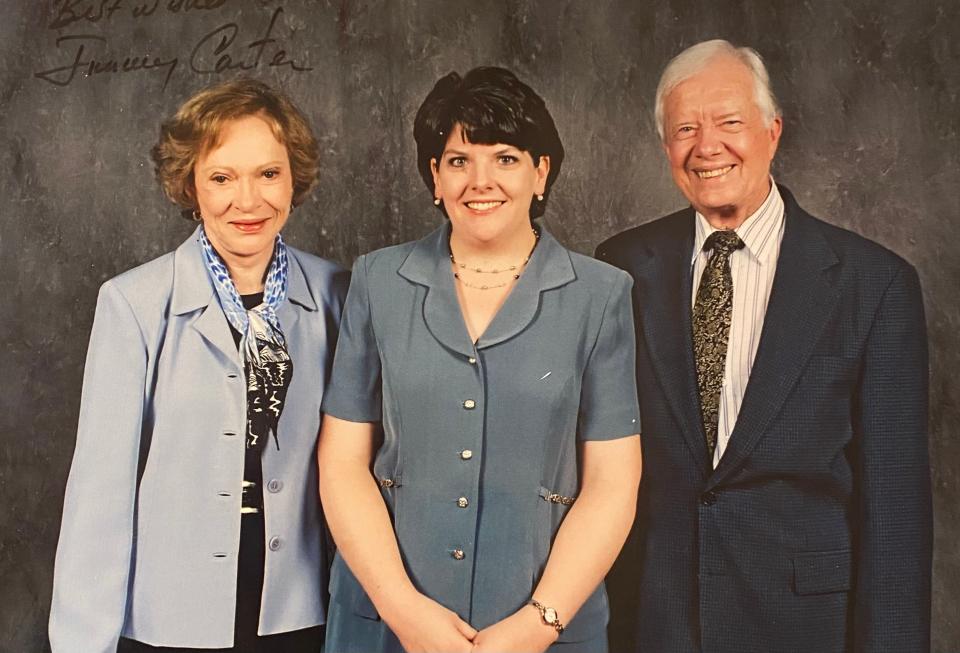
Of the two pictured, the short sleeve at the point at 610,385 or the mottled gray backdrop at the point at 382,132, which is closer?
the short sleeve at the point at 610,385

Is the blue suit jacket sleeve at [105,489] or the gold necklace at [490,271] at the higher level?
the gold necklace at [490,271]

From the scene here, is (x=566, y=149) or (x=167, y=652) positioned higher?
(x=566, y=149)

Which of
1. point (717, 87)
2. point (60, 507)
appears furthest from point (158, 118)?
point (717, 87)

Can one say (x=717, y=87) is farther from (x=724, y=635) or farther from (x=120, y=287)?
(x=120, y=287)

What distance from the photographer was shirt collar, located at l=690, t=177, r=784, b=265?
2123 millimetres

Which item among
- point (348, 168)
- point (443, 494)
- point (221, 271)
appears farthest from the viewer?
point (348, 168)

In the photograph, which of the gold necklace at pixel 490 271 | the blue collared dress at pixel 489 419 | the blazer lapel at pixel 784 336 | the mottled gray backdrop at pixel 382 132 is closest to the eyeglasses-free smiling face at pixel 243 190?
the mottled gray backdrop at pixel 382 132

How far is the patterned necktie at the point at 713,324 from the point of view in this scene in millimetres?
2090

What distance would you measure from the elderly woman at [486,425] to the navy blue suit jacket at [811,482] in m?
0.15

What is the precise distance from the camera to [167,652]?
2.14m

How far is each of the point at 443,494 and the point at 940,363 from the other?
119 cm
